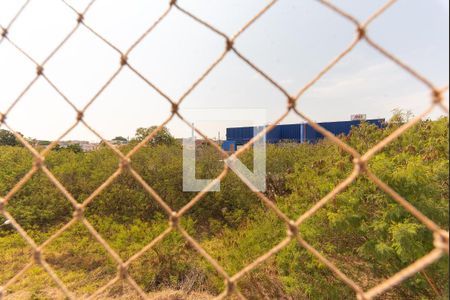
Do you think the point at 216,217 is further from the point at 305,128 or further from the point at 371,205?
the point at 305,128

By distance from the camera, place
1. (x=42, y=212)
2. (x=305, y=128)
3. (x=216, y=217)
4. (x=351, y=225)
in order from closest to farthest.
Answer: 1. (x=351, y=225)
2. (x=42, y=212)
3. (x=216, y=217)
4. (x=305, y=128)

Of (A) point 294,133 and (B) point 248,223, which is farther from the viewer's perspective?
(A) point 294,133

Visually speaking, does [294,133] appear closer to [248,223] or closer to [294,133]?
[294,133]

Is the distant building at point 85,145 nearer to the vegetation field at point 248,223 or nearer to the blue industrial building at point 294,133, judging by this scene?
the vegetation field at point 248,223

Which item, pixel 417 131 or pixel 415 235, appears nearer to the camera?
pixel 415 235

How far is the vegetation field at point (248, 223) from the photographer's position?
180 centimetres

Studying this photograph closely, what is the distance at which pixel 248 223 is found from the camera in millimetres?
4285

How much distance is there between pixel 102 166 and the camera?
19.0 feet

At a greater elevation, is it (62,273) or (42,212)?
(42,212)

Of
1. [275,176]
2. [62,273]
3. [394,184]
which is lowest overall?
[62,273]

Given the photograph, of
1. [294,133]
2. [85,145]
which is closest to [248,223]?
[294,133]

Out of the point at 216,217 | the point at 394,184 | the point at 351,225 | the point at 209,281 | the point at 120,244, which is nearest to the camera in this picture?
the point at 394,184

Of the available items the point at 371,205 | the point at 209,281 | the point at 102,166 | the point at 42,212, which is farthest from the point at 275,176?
the point at 42,212

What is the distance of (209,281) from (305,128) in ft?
23.6
